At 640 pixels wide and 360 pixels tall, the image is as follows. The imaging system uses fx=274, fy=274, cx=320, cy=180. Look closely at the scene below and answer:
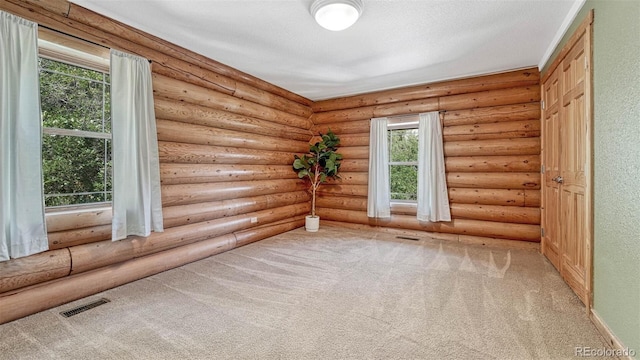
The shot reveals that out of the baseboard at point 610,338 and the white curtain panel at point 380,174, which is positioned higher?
the white curtain panel at point 380,174

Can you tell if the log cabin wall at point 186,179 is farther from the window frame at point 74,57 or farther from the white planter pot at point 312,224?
the white planter pot at point 312,224

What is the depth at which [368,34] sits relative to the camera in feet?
9.78

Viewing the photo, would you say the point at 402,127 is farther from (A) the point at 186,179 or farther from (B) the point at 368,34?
(A) the point at 186,179

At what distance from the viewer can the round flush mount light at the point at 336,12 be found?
231 cm

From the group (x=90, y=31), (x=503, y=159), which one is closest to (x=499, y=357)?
(x=503, y=159)

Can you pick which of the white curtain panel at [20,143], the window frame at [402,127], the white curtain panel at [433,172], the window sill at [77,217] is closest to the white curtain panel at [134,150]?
the window sill at [77,217]

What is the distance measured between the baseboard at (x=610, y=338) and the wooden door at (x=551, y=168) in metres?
1.11

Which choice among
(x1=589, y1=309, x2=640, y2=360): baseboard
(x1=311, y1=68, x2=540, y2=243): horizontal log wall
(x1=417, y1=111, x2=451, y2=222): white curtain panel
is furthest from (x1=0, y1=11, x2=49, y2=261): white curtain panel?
(x1=417, y1=111, x2=451, y2=222): white curtain panel

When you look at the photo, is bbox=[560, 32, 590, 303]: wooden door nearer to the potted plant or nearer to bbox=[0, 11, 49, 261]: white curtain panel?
the potted plant

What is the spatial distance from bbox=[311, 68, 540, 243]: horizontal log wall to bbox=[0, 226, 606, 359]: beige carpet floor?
2.84ft

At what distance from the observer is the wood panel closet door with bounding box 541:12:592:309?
7.29 ft

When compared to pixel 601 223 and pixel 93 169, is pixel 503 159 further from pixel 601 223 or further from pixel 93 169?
pixel 93 169

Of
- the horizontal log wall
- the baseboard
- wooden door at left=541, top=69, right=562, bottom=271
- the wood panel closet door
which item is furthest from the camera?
the horizontal log wall

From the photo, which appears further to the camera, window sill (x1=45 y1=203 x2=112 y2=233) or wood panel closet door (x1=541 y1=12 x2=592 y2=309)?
window sill (x1=45 y1=203 x2=112 y2=233)
